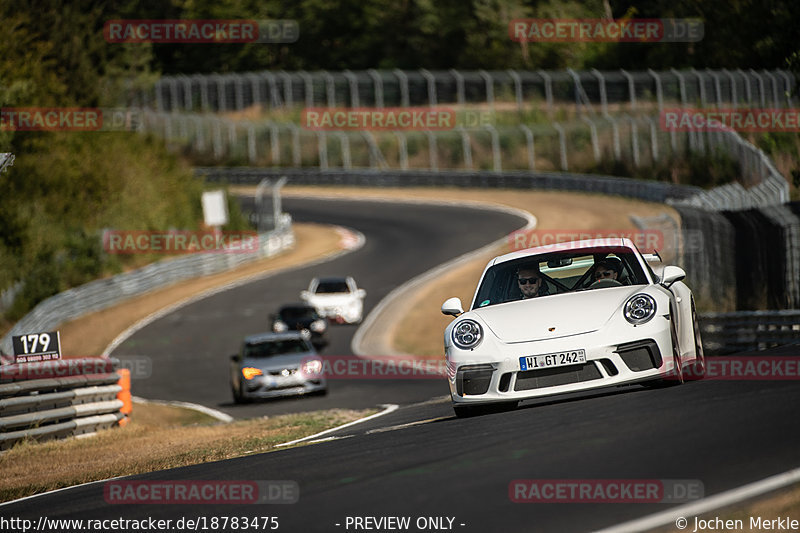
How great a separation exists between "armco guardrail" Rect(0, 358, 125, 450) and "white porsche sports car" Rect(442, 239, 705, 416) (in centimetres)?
635

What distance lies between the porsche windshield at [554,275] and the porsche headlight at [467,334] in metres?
0.66

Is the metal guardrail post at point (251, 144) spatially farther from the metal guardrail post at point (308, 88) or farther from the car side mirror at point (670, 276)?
the car side mirror at point (670, 276)

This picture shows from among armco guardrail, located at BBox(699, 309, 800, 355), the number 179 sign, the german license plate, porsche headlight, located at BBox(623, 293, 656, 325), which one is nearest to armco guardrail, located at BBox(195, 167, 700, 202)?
armco guardrail, located at BBox(699, 309, 800, 355)

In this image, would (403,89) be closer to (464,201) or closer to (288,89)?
(288,89)

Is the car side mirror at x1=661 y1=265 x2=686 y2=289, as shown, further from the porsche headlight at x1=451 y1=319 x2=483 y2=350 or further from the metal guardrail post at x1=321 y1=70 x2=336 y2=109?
the metal guardrail post at x1=321 y1=70 x2=336 y2=109

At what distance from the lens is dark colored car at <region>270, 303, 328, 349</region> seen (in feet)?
91.8

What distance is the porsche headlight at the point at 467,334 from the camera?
9391 millimetres

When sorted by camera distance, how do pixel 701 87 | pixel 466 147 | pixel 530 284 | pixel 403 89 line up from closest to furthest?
pixel 530 284 → pixel 701 87 → pixel 466 147 → pixel 403 89

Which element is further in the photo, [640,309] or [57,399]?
[57,399]

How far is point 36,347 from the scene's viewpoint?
14.0 metres

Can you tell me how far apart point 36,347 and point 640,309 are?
319 inches

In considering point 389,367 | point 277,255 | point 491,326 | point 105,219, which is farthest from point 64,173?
point 491,326

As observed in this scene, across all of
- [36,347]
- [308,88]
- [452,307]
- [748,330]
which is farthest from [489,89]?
[452,307]

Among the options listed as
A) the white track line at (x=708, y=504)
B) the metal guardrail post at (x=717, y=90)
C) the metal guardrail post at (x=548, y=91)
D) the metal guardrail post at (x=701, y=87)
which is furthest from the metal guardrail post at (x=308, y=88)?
the white track line at (x=708, y=504)
